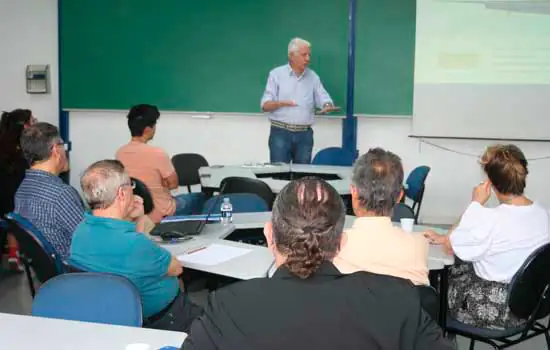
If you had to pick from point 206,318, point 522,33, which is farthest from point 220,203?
point 522,33

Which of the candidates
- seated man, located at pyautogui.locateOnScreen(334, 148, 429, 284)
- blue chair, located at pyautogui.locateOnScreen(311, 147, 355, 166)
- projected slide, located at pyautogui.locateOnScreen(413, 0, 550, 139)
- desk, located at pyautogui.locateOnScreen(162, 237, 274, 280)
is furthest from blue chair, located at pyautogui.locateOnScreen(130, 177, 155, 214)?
projected slide, located at pyautogui.locateOnScreen(413, 0, 550, 139)

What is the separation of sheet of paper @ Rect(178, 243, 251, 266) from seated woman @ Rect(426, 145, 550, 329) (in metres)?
1.00

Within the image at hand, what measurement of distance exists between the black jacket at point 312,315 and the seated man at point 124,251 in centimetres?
110

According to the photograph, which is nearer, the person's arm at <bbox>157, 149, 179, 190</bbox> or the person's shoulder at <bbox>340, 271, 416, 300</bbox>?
the person's shoulder at <bbox>340, 271, 416, 300</bbox>

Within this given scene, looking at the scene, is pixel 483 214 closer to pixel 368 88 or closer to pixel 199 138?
pixel 368 88

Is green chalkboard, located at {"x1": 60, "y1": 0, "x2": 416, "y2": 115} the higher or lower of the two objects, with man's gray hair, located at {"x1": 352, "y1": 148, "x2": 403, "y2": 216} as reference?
higher

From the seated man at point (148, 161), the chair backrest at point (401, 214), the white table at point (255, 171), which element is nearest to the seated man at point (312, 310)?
the chair backrest at point (401, 214)

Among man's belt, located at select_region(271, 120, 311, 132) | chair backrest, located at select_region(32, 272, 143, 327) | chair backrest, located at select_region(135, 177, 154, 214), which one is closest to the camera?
chair backrest, located at select_region(32, 272, 143, 327)

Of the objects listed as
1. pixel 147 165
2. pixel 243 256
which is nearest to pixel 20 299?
pixel 147 165

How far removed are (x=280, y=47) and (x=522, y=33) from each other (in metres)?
2.47

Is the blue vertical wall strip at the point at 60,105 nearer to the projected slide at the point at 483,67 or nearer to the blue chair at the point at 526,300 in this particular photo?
the projected slide at the point at 483,67

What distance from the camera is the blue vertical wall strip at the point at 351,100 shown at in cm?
672

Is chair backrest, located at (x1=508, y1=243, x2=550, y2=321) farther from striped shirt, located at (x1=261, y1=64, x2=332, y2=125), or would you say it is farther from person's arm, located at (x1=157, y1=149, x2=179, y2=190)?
striped shirt, located at (x1=261, y1=64, x2=332, y2=125)

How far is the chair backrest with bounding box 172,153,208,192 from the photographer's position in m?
6.15
